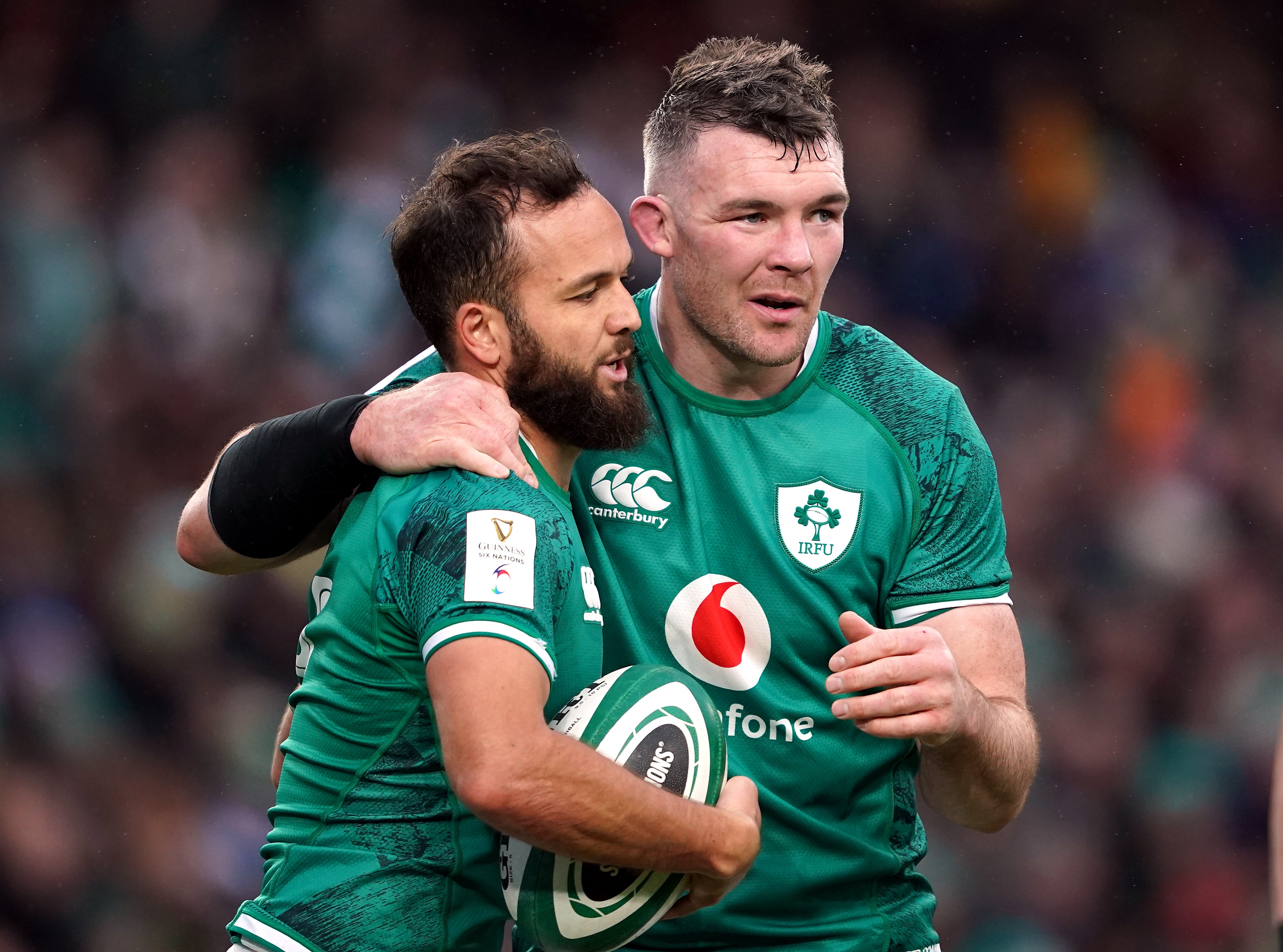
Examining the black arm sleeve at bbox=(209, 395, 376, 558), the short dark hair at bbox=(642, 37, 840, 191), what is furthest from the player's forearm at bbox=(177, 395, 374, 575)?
the short dark hair at bbox=(642, 37, 840, 191)

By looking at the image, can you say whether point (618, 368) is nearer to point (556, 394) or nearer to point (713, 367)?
point (556, 394)

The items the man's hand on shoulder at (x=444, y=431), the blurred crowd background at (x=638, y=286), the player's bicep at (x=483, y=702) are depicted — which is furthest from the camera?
the blurred crowd background at (x=638, y=286)

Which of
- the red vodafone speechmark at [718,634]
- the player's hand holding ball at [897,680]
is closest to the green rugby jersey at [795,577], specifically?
the red vodafone speechmark at [718,634]

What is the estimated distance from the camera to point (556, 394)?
2686 millimetres

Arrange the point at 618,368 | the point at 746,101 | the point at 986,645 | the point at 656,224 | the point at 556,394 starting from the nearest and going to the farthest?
the point at 556,394 → the point at 618,368 → the point at 986,645 → the point at 746,101 → the point at 656,224

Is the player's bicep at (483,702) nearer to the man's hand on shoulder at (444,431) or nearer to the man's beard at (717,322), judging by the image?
the man's hand on shoulder at (444,431)

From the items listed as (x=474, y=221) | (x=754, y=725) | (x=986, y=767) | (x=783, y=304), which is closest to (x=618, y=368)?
(x=474, y=221)

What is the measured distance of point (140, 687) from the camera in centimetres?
605

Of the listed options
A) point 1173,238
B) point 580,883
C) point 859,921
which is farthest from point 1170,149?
point 580,883

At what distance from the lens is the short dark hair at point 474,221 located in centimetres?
270

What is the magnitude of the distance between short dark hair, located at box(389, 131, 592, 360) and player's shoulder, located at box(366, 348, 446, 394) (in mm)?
297

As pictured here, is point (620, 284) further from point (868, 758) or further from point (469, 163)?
point (868, 758)

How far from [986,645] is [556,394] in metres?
1.14

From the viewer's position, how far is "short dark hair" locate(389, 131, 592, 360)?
2697 millimetres
